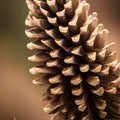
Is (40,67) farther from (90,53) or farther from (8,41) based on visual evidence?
(8,41)

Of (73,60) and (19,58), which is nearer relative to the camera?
(73,60)

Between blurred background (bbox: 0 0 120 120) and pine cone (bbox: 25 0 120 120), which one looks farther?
blurred background (bbox: 0 0 120 120)

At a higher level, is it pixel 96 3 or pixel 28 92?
pixel 96 3

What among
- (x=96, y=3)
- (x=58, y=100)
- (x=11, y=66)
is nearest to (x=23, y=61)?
(x=11, y=66)

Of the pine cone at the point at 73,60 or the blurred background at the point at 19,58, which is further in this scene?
the blurred background at the point at 19,58
